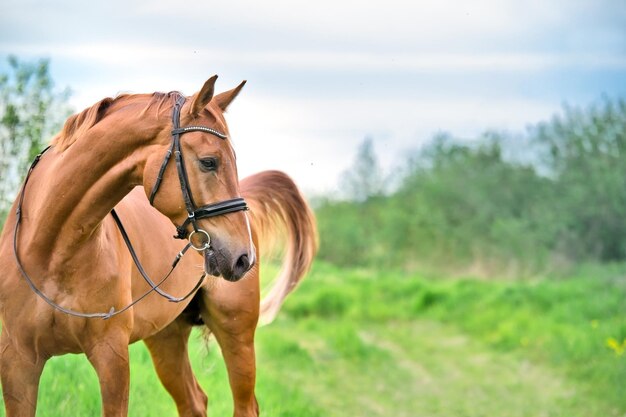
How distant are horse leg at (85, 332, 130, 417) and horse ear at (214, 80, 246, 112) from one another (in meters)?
1.10

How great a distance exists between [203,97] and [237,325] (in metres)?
2.02

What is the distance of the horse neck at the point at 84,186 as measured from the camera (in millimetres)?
3775

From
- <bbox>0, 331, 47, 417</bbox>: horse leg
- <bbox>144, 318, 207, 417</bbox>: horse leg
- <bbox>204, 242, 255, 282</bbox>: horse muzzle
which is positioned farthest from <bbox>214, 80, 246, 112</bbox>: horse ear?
<bbox>144, 318, 207, 417</bbox>: horse leg

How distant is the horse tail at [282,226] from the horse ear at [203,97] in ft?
7.56

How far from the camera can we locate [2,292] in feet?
12.8

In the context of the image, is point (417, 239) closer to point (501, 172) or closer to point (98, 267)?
point (501, 172)

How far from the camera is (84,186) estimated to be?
3.82m

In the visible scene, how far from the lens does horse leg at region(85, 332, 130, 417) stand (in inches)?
154

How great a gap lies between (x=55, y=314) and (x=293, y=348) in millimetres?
6198

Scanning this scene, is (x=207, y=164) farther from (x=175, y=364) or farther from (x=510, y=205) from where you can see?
(x=510, y=205)

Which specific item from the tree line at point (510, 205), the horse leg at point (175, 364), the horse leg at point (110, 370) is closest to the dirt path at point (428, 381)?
the horse leg at point (175, 364)

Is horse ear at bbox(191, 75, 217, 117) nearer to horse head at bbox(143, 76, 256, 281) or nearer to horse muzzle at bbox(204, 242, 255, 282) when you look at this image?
horse head at bbox(143, 76, 256, 281)

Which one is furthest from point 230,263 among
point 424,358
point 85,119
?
point 424,358

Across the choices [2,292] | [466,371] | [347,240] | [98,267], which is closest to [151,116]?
[98,267]
